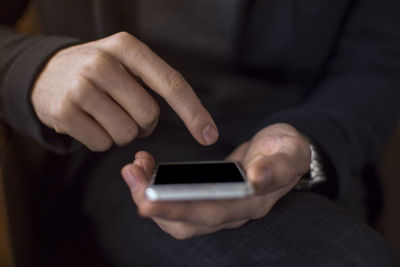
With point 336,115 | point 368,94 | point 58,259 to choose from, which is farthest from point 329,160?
point 58,259

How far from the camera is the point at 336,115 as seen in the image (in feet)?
1.91

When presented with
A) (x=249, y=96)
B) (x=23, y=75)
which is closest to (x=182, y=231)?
(x=23, y=75)

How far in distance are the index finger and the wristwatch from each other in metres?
0.18

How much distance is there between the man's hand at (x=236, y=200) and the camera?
0.32m

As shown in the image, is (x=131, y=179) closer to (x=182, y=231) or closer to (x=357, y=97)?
(x=182, y=231)

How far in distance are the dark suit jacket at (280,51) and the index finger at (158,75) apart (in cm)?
10

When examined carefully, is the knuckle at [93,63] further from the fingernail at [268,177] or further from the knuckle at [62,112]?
the fingernail at [268,177]

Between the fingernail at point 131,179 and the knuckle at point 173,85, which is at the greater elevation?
the knuckle at point 173,85

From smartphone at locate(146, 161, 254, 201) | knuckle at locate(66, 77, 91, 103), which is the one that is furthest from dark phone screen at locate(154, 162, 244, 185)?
knuckle at locate(66, 77, 91, 103)

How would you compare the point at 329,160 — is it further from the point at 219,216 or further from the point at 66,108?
the point at 66,108

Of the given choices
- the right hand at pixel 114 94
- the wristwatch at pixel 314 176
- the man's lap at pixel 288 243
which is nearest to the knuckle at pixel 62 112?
the right hand at pixel 114 94

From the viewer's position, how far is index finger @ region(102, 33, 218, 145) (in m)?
0.39

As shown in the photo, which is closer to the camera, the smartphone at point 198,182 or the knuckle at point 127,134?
the smartphone at point 198,182

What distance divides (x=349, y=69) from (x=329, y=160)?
340 mm
